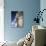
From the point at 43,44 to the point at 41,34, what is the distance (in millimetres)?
210

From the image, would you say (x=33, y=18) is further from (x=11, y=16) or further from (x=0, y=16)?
(x=0, y=16)

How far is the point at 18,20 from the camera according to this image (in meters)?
5.49

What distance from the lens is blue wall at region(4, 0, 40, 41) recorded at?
17.8ft

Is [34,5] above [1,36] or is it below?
above

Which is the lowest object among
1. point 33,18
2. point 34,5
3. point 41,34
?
point 41,34

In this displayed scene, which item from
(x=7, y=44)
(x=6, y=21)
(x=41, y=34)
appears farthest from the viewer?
(x=6, y=21)

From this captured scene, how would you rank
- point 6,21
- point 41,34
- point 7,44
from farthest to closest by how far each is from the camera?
point 6,21 → point 7,44 → point 41,34

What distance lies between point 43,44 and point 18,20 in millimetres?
2927

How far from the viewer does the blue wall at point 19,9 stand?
5418 millimetres

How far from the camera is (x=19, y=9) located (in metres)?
5.46

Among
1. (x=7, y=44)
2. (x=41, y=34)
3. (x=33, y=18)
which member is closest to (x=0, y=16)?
(x=33, y=18)

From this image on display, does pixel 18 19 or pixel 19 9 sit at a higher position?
pixel 19 9

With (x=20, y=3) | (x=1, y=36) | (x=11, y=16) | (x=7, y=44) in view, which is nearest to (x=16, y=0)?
(x=20, y=3)

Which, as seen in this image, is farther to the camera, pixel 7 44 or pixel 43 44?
pixel 7 44
